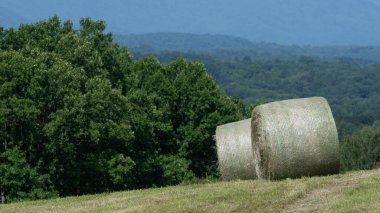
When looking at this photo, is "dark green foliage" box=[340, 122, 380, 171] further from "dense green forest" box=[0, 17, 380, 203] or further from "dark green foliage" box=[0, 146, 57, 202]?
"dark green foliage" box=[0, 146, 57, 202]

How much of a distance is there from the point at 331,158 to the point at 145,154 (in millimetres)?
28974

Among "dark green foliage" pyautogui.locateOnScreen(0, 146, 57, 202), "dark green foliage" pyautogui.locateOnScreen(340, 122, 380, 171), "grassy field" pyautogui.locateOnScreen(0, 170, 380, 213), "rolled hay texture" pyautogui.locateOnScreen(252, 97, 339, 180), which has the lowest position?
"dark green foliage" pyautogui.locateOnScreen(340, 122, 380, 171)

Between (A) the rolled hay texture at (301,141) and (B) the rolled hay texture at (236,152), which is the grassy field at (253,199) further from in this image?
(B) the rolled hay texture at (236,152)

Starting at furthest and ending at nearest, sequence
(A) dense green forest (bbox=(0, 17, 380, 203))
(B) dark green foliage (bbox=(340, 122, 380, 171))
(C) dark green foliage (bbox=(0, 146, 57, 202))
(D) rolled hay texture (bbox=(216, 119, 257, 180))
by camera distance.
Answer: (B) dark green foliage (bbox=(340, 122, 380, 171)) → (A) dense green forest (bbox=(0, 17, 380, 203)) → (C) dark green foliage (bbox=(0, 146, 57, 202)) → (D) rolled hay texture (bbox=(216, 119, 257, 180))

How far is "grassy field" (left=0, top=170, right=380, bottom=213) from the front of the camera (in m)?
16.0

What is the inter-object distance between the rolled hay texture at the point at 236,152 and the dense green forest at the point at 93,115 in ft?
47.0

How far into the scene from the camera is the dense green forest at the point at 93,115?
37344mm

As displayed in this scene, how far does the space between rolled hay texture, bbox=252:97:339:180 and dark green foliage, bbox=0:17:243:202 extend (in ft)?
61.0

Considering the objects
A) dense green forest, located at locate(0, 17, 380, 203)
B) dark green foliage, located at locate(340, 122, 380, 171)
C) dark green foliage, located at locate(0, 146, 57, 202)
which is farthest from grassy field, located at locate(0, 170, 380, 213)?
dark green foliage, located at locate(340, 122, 380, 171)

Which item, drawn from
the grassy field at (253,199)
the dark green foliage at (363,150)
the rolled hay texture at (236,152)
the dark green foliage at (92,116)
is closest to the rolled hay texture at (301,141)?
the grassy field at (253,199)

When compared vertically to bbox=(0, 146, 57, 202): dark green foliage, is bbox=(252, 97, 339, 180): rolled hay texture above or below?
above

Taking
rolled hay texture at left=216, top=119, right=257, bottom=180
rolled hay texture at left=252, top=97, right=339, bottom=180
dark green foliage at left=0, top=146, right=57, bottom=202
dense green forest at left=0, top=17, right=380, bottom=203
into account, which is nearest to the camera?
rolled hay texture at left=252, top=97, right=339, bottom=180

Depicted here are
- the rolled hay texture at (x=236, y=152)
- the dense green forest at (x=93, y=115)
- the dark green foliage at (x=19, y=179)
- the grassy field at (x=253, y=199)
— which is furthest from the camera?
the dense green forest at (x=93, y=115)

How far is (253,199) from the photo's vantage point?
1756 centimetres
